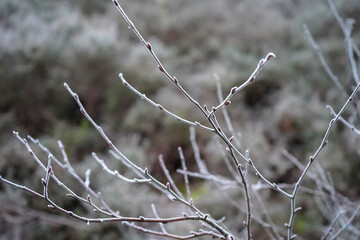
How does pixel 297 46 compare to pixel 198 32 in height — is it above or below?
below

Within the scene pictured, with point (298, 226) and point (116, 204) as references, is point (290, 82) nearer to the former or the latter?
point (298, 226)

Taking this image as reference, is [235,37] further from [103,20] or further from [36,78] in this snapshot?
[36,78]

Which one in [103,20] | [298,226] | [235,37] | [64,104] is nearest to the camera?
[298,226]

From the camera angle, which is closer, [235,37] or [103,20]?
[103,20]

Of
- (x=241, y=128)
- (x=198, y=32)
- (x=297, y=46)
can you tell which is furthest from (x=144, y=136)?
(x=297, y=46)

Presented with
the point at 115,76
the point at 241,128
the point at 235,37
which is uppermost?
Answer: the point at 235,37

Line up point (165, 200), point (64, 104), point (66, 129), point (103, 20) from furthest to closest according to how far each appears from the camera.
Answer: point (103, 20) < point (64, 104) < point (66, 129) < point (165, 200)
